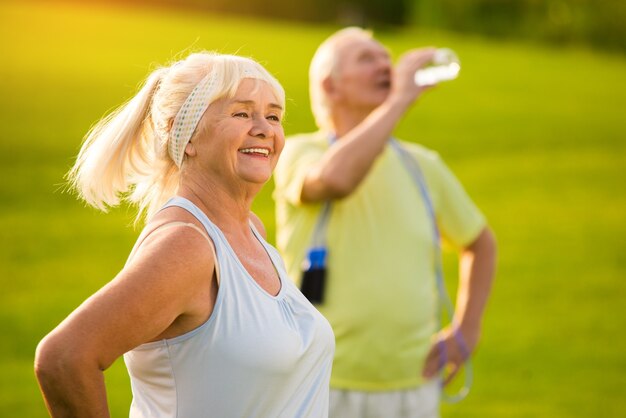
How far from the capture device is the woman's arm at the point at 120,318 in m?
2.12

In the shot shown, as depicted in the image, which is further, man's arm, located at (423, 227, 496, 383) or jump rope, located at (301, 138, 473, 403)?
man's arm, located at (423, 227, 496, 383)

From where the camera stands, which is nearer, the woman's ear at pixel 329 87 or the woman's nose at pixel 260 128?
the woman's nose at pixel 260 128

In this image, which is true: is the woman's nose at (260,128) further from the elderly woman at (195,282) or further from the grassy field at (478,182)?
the grassy field at (478,182)

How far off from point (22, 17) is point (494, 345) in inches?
1028

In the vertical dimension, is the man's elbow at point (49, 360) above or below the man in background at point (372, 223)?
above

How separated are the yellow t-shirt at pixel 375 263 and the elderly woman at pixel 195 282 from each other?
50.9 inches

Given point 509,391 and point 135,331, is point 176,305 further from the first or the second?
point 509,391

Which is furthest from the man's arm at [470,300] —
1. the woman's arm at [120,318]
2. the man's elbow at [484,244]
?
the woman's arm at [120,318]

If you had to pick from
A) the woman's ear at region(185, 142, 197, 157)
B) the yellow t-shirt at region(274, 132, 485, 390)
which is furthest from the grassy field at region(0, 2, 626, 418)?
the yellow t-shirt at region(274, 132, 485, 390)

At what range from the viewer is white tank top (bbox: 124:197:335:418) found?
Answer: 2295 mm

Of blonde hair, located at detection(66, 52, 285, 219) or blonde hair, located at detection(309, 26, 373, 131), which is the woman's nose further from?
blonde hair, located at detection(309, 26, 373, 131)

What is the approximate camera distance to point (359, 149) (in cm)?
400

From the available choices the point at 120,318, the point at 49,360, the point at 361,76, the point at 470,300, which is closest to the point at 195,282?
the point at 120,318

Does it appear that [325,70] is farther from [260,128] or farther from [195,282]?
[195,282]
